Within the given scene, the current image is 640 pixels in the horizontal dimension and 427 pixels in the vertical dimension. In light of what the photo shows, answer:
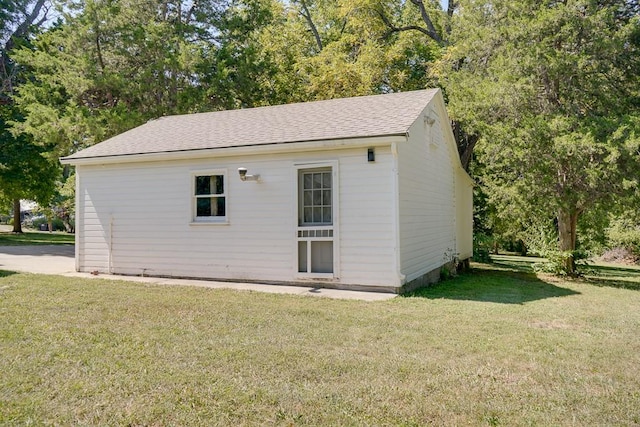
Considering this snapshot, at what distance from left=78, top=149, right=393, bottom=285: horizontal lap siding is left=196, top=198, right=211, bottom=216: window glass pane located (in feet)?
0.66

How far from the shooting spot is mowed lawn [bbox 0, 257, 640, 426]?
10.8 feet

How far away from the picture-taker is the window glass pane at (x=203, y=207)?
10062mm

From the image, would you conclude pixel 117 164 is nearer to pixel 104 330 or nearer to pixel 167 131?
pixel 167 131

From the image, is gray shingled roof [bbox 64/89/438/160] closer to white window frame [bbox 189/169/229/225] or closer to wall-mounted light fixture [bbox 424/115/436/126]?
wall-mounted light fixture [bbox 424/115/436/126]

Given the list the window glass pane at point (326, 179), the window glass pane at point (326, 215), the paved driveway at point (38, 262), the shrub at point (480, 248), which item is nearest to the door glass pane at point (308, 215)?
the window glass pane at point (326, 215)

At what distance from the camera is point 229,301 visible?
733 centimetres

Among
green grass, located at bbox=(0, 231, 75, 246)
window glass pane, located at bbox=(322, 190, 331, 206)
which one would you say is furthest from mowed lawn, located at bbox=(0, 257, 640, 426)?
green grass, located at bbox=(0, 231, 75, 246)

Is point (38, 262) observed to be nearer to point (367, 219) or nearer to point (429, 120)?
Result: point (367, 219)

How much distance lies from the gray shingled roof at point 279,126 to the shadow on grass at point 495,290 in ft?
10.5

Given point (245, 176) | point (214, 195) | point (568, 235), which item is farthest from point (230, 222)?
point (568, 235)

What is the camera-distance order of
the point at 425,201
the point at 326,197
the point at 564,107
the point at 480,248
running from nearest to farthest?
the point at 326,197, the point at 425,201, the point at 564,107, the point at 480,248

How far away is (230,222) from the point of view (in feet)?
31.7

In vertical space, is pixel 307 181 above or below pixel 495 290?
above

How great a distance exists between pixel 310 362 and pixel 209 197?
20.9ft
